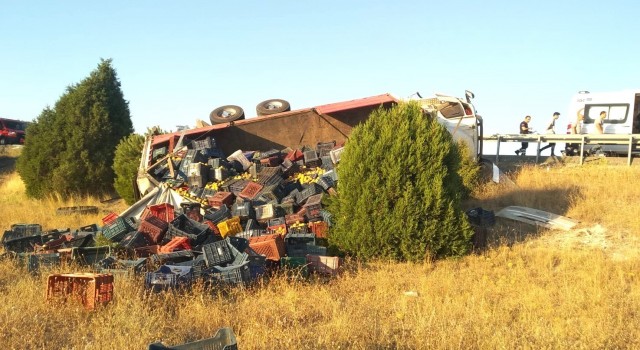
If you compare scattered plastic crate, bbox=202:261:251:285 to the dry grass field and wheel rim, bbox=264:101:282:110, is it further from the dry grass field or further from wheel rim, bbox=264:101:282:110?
wheel rim, bbox=264:101:282:110

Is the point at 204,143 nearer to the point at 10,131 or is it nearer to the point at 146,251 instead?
the point at 146,251

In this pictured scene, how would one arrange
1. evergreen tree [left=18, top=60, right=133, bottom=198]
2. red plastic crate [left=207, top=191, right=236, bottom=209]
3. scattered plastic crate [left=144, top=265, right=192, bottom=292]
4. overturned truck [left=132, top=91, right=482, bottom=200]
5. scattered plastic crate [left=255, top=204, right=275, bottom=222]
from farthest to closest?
evergreen tree [left=18, top=60, right=133, bottom=198], overturned truck [left=132, top=91, right=482, bottom=200], red plastic crate [left=207, top=191, right=236, bottom=209], scattered plastic crate [left=255, top=204, right=275, bottom=222], scattered plastic crate [left=144, top=265, right=192, bottom=292]

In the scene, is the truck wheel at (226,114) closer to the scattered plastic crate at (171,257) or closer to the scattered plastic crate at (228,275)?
the scattered plastic crate at (171,257)

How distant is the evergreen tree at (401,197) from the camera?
361 inches

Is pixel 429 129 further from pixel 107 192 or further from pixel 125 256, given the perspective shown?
pixel 107 192

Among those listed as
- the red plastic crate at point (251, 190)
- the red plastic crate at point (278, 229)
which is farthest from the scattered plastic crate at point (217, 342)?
the red plastic crate at point (251, 190)

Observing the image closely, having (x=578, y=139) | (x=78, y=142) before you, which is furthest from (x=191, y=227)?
(x=578, y=139)

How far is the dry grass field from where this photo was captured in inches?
211

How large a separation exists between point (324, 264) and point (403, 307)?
2.11 metres

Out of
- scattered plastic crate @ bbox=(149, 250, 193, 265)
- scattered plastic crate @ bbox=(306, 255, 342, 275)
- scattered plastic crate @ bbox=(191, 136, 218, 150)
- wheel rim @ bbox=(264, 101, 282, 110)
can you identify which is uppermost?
wheel rim @ bbox=(264, 101, 282, 110)

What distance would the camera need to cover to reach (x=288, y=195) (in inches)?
474

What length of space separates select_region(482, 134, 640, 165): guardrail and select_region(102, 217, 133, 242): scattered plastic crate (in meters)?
13.0

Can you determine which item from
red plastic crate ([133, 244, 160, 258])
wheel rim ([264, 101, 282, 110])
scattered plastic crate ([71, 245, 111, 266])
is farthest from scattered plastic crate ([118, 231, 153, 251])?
wheel rim ([264, 101, 282, 110])

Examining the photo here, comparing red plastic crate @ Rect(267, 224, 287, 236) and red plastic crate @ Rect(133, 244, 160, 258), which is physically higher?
red plastic crate @ Rect(133, 244, 160, 258)
